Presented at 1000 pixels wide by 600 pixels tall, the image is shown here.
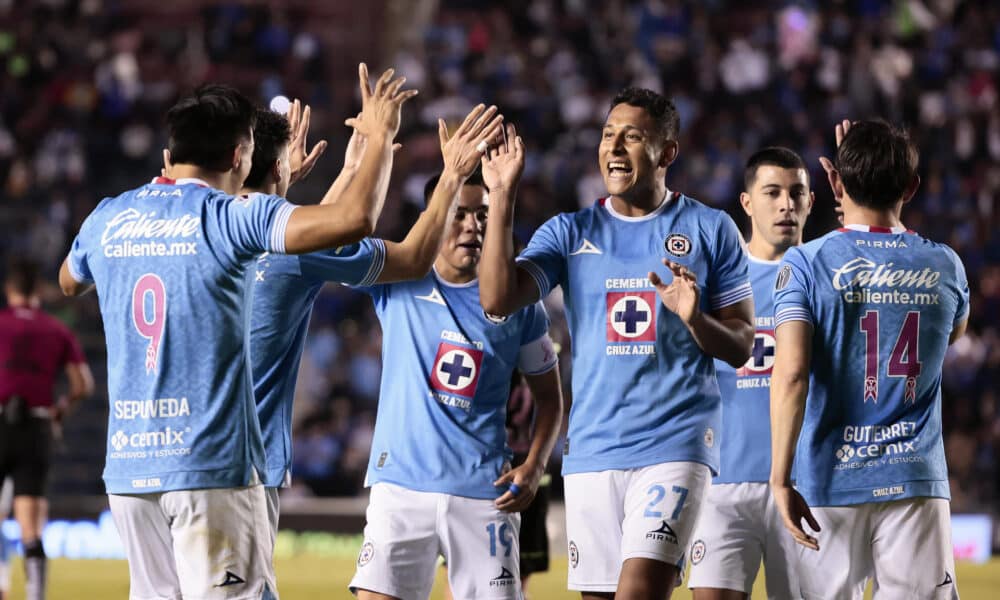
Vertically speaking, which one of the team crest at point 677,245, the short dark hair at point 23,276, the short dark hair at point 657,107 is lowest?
the team crest at point 677,245

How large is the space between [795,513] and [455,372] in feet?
5.63

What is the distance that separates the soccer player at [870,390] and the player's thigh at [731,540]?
104 cm

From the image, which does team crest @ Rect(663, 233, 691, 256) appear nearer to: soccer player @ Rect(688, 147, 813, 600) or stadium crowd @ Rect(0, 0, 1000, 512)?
soccer player @ Rect(688, 147, 813, 600)

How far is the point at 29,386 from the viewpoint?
10789 mm

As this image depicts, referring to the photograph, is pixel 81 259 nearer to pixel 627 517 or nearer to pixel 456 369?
pixel 456 369

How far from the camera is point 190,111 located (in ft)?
16.3

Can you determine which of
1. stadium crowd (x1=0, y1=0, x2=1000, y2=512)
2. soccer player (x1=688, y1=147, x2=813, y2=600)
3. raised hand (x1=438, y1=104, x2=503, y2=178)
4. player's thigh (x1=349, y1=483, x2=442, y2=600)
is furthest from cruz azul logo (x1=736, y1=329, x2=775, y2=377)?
stadium crowd (x1=0, y1=0, x2=1000, y2=512)

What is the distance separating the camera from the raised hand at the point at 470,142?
560 centimetres

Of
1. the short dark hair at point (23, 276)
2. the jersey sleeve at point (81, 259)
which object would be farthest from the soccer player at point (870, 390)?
the short dark hair at point (23, 276)

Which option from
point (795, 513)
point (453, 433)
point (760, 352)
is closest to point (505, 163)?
point (453, 433)

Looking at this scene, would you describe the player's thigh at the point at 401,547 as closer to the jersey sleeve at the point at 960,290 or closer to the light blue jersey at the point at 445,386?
the light blue jersey at the point at 445,386

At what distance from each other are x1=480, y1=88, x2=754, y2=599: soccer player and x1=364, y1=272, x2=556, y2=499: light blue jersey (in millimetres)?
389

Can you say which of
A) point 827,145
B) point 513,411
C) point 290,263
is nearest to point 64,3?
point 827,145

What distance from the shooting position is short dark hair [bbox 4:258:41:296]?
1084 cm
